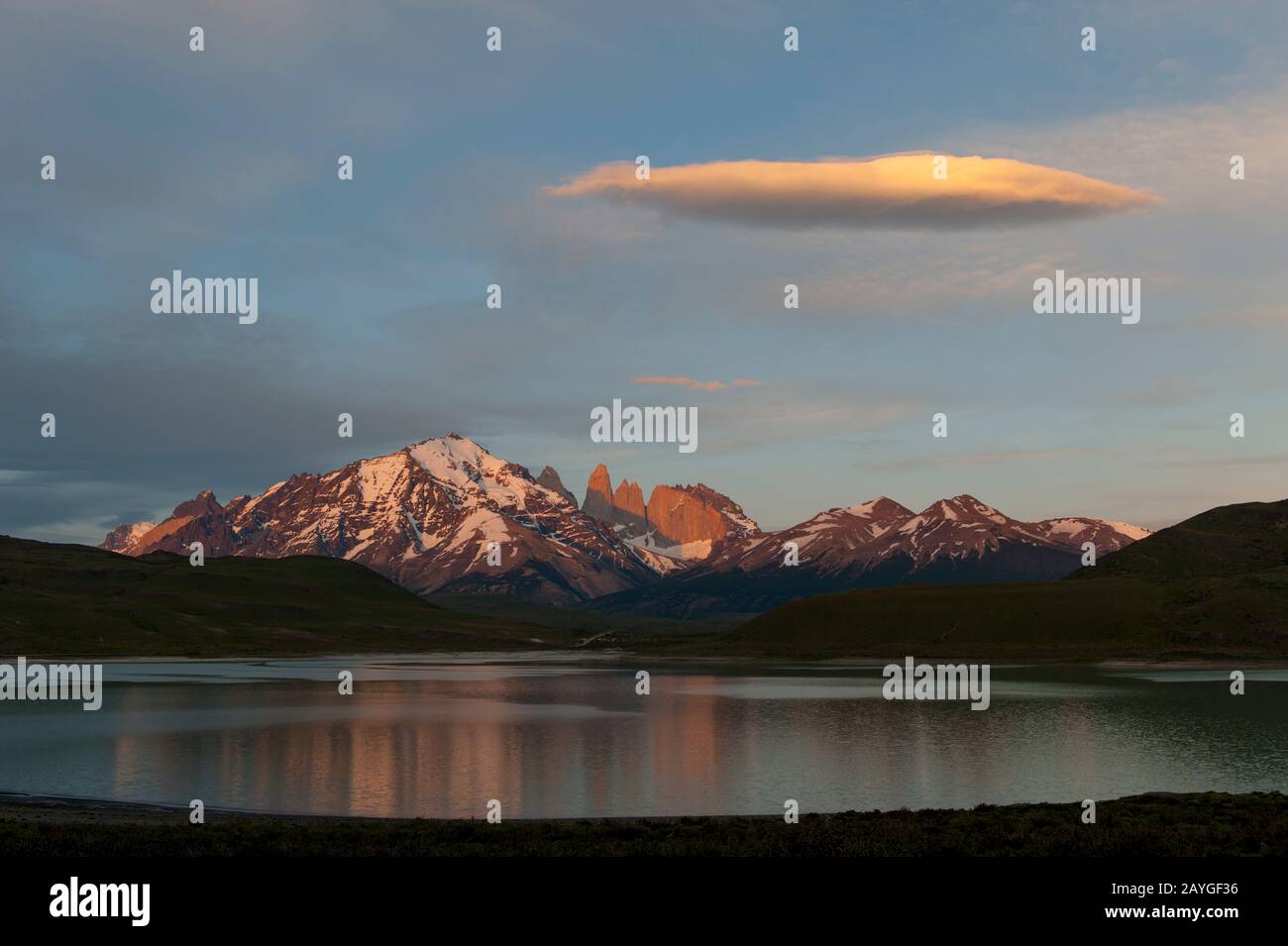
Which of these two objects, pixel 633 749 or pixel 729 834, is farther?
pixel 633 749

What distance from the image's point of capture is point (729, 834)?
130ft

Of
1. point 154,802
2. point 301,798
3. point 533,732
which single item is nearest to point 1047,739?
point 533,732

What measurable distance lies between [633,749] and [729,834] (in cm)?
3795

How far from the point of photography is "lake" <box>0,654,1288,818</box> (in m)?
56.5

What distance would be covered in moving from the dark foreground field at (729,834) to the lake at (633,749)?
662 cm

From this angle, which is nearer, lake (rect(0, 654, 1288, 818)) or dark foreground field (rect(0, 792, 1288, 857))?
dark foreground field (rect(0, 792, 1288, 857))

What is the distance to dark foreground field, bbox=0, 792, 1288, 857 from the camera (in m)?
35.9

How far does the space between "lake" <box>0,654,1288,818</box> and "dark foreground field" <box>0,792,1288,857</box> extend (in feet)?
21.7

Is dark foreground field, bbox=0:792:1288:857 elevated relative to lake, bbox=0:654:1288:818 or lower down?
elevated

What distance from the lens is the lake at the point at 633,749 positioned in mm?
56531

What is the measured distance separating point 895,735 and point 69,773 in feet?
172
